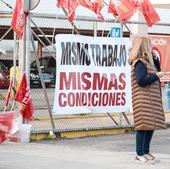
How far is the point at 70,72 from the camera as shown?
36.6 ft

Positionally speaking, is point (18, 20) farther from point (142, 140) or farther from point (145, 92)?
point (142, 140)

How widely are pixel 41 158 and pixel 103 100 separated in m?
2.80

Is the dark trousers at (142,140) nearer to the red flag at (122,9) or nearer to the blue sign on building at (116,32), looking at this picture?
the red flag at (122,9)

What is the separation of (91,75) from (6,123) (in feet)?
8.90

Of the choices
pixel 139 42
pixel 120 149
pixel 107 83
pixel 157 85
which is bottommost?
pixel 120 149

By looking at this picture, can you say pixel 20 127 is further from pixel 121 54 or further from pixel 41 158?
pixel 121 54

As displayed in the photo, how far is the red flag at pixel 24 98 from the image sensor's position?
10625mm

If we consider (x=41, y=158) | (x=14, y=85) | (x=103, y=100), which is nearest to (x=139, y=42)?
(x=41, y=158)

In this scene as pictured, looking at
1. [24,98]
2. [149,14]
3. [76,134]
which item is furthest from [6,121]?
[149,14]

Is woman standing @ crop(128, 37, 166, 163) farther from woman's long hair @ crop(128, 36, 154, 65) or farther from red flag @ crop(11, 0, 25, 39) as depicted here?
red flag @ crop(11, 0, 25, 39)

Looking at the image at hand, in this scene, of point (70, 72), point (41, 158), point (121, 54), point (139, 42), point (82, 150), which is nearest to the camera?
point (139, 42)

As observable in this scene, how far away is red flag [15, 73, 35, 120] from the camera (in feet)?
34.9

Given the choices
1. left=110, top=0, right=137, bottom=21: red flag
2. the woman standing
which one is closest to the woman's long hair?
the woman standing

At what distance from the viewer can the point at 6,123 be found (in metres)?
9.25
